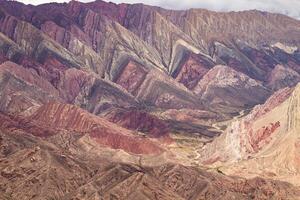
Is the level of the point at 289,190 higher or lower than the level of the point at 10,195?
higher

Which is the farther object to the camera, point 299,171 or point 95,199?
point 299,171

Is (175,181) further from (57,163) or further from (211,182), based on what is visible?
(57,163)

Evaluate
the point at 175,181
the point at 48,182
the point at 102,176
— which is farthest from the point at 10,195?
the point at 175,181

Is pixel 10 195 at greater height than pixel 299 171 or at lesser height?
lesser

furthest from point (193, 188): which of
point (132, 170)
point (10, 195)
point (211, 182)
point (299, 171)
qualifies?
point (10, 195)

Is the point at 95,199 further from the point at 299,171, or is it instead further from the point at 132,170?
the point at 299,171

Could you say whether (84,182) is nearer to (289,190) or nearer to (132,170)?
(132,170)

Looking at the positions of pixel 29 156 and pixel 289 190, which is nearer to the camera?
pixel 289 190
